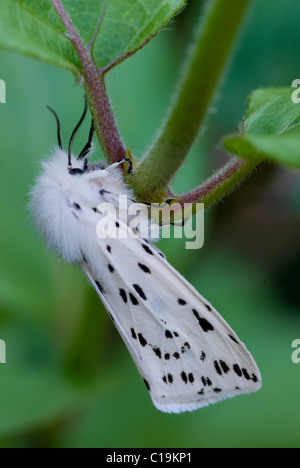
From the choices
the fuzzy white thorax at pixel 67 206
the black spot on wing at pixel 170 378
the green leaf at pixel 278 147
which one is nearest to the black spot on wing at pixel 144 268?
the fuzzy white thorax at pixel 67 206

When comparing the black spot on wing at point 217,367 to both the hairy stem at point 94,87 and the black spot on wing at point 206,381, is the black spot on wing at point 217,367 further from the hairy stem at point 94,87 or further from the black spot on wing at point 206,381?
the hairy stem at point 94,87

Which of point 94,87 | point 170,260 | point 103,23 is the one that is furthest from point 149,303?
point 170,260

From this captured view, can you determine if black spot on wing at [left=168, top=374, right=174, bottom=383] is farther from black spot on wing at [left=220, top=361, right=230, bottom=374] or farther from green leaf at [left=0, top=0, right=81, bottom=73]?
green leaf at [left=0, top=0, right=81, bottom=73]

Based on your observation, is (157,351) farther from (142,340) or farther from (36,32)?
(36,32)

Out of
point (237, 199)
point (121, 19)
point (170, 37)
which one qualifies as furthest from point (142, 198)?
point (170, 37)

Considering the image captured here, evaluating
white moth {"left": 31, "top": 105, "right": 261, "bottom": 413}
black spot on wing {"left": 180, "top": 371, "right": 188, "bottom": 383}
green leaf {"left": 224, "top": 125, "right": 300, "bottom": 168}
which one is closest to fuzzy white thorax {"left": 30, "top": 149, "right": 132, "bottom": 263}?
white moth {"left": 31, "top": 105, "right": 261, "bottom": 413}

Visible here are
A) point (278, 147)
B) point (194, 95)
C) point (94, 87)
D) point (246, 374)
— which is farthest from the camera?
point (246, 374)

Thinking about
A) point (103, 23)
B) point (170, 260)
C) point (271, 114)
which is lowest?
point (271, 114)

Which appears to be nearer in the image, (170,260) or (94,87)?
(94,87)
